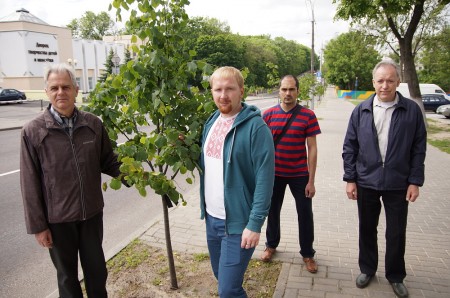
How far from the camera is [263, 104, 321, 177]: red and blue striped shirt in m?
3.55

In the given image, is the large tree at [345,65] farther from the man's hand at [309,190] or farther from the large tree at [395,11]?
the man's hand at [309,190]

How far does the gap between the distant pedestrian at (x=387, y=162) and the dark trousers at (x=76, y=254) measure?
2315 mm

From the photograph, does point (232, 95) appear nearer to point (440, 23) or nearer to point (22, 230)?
point (22, 230)

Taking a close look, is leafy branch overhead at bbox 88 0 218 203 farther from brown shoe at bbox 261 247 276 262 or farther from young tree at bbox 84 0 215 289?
brown shoe at bbox 261 247 276 262

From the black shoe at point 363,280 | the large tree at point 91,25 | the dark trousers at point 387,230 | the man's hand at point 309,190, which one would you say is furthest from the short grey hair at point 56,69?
the large tree at point 91,25

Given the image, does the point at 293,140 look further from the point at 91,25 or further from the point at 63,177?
the point at 91,25

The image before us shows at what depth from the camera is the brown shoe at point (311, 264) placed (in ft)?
12.1

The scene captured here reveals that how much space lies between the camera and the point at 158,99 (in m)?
2.66

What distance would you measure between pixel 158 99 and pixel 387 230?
93.2 inches

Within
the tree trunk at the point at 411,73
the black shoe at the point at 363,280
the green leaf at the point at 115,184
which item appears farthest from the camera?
the tree trunk at the point at 411,73

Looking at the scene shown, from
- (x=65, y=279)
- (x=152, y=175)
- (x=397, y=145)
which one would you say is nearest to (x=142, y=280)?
(x=65, y=279)

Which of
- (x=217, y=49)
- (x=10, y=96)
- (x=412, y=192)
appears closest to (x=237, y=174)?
(x=412, y=192)

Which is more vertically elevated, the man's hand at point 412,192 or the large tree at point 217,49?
the large tree at point 217,49

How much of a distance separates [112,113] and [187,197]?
395cm
